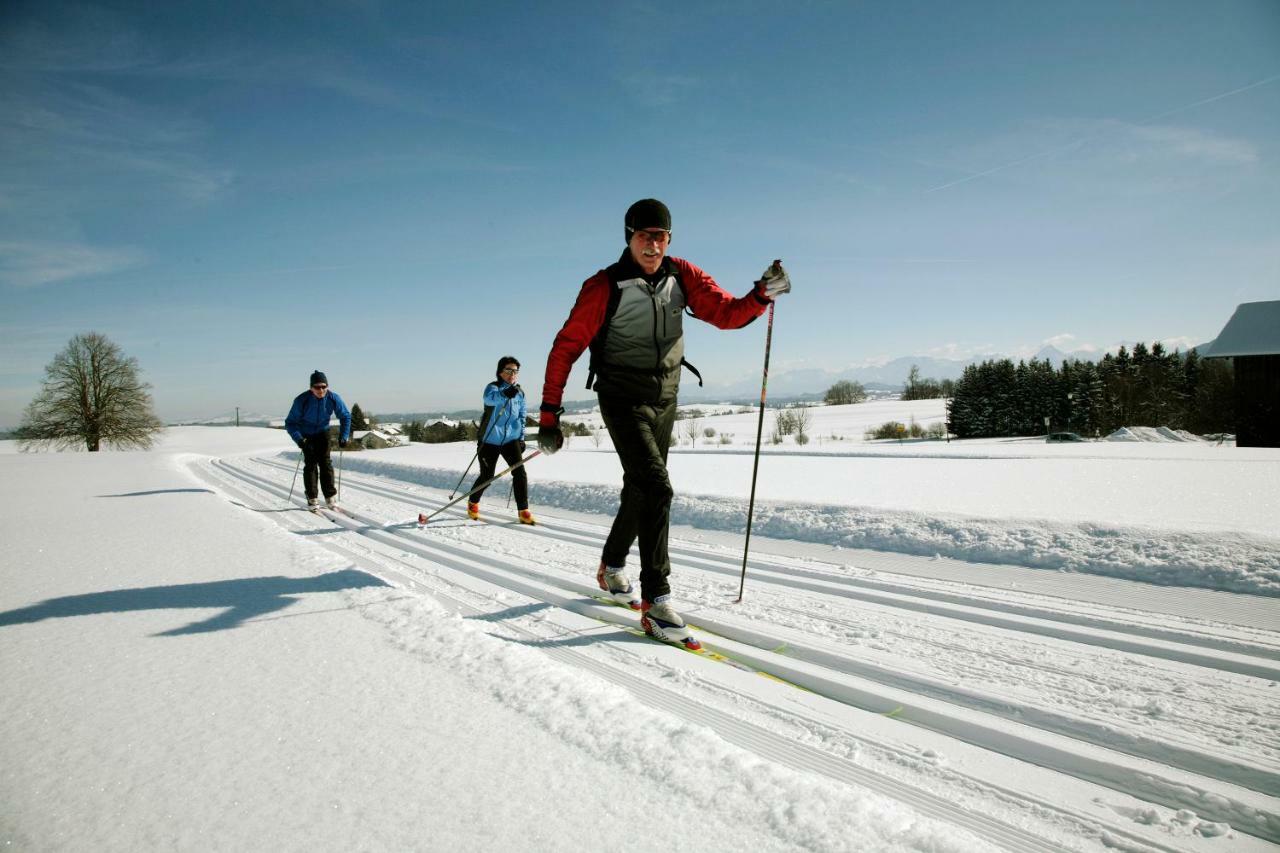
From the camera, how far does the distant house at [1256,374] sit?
2134 centimetres

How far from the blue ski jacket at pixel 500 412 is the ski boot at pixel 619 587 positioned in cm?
426

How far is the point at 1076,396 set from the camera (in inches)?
1918

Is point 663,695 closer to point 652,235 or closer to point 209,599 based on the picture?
point 652,235

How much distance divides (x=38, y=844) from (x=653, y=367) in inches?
107

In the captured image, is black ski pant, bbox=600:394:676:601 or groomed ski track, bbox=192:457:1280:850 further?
black ski pant, bbox=600:394:676:601

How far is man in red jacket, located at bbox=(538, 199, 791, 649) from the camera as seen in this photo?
313cm

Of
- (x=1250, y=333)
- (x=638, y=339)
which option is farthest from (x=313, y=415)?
(x=1250, y=333)

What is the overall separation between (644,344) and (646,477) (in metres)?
0.73

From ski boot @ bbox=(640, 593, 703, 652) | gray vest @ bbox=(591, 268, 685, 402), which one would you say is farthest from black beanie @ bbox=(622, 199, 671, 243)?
ski boot @ bbox=(640, 593, 703, 652)

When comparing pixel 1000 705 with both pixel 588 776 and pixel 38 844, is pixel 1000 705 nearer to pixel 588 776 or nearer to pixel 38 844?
pixel 588 776

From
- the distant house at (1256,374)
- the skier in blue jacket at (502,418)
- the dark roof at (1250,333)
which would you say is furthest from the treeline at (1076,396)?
the skier in blue jacket at (502,418)

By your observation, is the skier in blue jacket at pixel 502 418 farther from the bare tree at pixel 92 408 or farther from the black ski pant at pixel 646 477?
the bare tree at pixel 92 408

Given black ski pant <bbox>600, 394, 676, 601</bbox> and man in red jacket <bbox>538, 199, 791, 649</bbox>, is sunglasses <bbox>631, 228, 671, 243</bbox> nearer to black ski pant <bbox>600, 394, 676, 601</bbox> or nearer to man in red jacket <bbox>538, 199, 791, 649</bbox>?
man in red jacket <bbox>538, 199, 791, 649</bbox>

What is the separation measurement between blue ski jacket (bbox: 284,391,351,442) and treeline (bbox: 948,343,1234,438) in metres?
52.0
